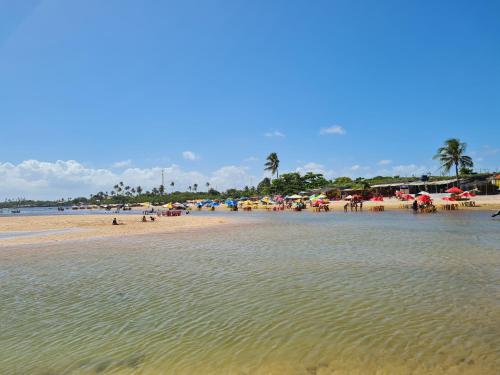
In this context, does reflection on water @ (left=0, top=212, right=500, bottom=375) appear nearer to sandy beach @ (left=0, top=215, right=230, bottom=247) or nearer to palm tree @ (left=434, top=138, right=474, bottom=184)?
sandy beach @ (left=0, top=215, right=230, bottom=247)

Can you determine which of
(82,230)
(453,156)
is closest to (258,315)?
(82,230)

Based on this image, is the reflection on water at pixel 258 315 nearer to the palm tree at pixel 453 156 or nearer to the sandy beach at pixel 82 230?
the sandy beach at pixel 82 230

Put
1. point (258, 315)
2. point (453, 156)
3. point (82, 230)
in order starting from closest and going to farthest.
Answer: point (258, 315) → point (82, 230) → point (453, 156)

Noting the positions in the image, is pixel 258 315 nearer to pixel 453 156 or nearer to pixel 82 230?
pixel 82 230

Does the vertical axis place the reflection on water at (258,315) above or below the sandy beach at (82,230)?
below

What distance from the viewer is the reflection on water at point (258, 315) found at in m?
5.40

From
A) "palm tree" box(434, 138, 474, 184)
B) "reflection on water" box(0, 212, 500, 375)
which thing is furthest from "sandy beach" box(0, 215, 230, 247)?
"palm tree" box(434, 138, 474, 184)

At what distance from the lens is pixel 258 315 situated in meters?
7.55

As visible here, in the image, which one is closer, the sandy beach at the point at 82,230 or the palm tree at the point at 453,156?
the sandy beach at the point at 82,230

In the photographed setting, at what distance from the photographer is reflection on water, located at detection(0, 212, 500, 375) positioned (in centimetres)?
540

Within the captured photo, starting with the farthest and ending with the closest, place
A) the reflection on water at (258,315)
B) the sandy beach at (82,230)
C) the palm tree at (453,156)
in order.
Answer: the palm tree at (453,156), the sandy beach at (82,230), the reflection on water at (258,315)

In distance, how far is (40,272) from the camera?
1314 centimetres

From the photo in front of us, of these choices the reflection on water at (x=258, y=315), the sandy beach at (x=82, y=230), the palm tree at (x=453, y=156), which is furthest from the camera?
the palm tree at (x=453, y=156)

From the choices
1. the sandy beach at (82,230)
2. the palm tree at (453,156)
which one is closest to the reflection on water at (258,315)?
the sandy beach at (82,230)
